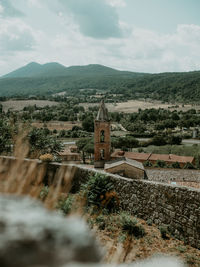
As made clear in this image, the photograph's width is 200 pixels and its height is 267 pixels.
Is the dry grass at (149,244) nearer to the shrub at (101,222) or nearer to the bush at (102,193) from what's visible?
the shrub at (101,222)

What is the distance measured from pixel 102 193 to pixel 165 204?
224cm

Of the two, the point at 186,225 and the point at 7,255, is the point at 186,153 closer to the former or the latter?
the point at 186,225

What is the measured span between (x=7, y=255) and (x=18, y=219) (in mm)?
216

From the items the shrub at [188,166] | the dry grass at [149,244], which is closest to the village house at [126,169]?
the dry grass at [149,244]

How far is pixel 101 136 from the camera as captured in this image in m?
23.2

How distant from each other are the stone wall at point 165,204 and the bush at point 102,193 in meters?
0.24

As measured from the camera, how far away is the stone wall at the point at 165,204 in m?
6.09

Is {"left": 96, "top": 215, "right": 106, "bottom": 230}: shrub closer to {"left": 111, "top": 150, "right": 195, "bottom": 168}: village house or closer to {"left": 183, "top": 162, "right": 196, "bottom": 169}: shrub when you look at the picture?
{"left": 183, "top": 162, "right": 196, "bottom": 169}: shrub

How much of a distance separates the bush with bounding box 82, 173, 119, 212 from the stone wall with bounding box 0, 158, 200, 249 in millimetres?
241

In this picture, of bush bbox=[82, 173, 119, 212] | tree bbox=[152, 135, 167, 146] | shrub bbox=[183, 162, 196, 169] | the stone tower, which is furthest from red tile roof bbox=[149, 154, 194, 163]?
bush bbox=[82, 173, 119, 212]

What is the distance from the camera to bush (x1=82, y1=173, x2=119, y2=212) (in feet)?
26.9

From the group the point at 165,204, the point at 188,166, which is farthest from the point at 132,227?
the point at 188,166

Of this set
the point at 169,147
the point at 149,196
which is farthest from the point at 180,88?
the point at 149,196

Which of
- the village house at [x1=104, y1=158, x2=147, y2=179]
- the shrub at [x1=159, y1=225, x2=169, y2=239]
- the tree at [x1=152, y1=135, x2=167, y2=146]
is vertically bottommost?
the tree at [x1=152, y1=135, x2=167, y2=146]
